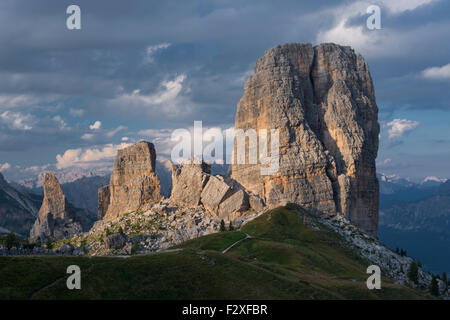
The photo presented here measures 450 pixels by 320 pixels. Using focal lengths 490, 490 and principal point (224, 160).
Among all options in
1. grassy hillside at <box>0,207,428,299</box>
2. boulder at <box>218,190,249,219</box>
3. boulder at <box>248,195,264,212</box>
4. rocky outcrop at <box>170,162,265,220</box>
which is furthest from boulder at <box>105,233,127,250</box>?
grassy hillside at <box>0,207,428,299</box>

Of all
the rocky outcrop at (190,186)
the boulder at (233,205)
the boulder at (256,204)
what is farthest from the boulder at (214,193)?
the boulder at (256,204)

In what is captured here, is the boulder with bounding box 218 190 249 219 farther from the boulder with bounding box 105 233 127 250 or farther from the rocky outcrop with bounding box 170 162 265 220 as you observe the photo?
the boulder with bounding box 105 233 127 250

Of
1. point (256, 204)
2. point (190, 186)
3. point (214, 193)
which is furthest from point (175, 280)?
point (190, 186)

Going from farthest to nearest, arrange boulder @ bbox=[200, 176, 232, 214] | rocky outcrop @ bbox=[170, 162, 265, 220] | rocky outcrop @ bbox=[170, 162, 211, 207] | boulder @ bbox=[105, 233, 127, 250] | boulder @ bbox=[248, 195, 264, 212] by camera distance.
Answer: rocky outcrop @ bbox=[170, 162, 211, 207] < boulder @ bbox=[200, 176, 232, 214] < boulder @ bbox=[248, 195, 264, 212] < rocky outcrop @ bbox=[170, 162, 265, 220] < boulder @ bbox=[105, 233, 127, 250]

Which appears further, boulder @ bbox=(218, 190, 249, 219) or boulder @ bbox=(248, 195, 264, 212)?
boulder @ bbox=(248, 195, 264, 212)

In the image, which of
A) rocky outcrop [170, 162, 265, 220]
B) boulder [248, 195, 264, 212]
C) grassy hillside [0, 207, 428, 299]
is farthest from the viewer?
boulder [248, 195, 264, 212]

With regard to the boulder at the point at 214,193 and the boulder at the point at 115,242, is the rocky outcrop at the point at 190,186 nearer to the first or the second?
the boulder at the point at 214,193

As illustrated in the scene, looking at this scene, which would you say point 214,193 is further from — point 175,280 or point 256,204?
point 175,280

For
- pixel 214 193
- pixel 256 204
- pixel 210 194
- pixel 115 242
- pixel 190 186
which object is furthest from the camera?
pixel 190 186

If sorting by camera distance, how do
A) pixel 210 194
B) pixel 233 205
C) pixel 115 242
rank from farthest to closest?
pixel 210 194, pixel 233 205, pixel 115 242
